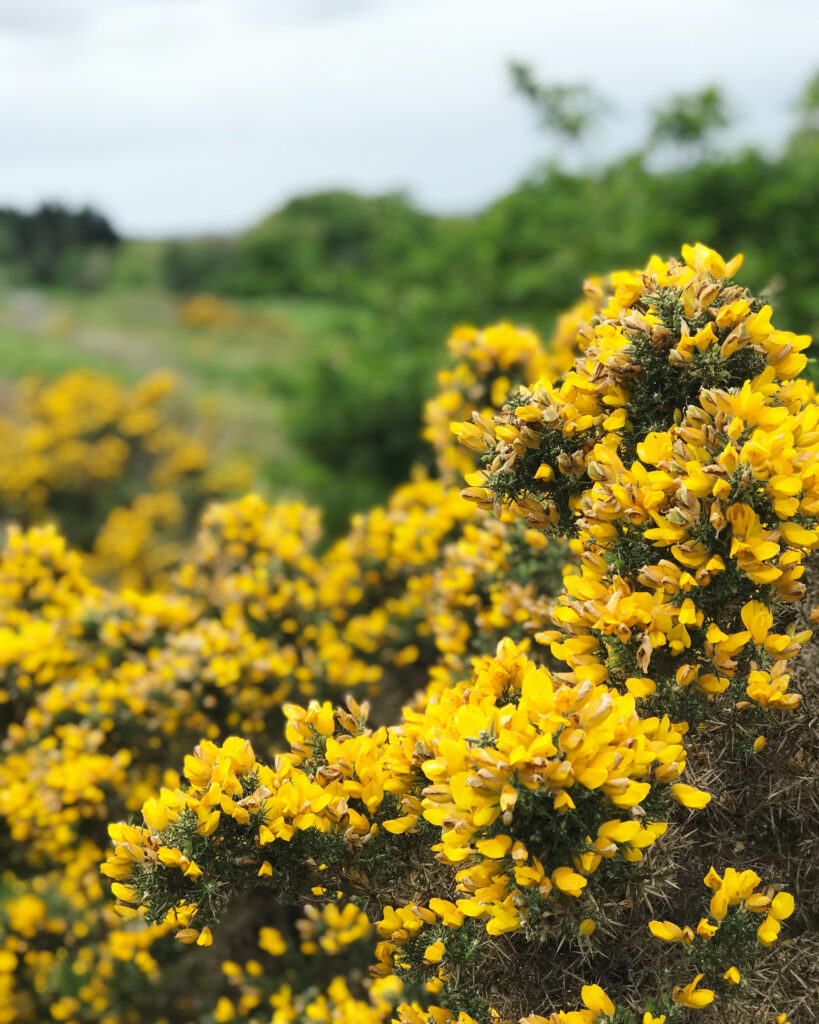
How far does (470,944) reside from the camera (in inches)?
74.0

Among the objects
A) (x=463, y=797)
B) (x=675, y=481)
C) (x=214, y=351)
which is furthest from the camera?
(x=214, y=351)

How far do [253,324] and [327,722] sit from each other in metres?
24.6

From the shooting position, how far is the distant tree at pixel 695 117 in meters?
9.77

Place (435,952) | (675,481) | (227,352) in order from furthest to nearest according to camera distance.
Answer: (227,352) → (435,952) → (675,481)

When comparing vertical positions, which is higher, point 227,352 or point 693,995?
point 227,352

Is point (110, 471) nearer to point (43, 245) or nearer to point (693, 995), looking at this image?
point (693, 995)

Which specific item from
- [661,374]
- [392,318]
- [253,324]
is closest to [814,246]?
[392,318]

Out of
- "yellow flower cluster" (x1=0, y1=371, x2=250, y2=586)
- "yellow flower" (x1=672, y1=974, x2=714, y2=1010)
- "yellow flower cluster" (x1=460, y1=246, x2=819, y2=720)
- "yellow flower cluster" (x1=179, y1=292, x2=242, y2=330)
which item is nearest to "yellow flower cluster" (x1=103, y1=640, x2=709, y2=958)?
"yellow flower cluster" (x1=460, y1=246, x2=819, y2=720)

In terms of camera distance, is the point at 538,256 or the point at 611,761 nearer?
the point at 611,761

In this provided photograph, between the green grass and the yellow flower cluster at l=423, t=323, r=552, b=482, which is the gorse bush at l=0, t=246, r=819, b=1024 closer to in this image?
the yellow flower cluster at l=423, t=323, r=552, b=482

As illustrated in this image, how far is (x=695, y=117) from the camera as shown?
979 cm

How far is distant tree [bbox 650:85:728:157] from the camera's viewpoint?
32.1 feet

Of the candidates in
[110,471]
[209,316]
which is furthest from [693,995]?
[209,316]

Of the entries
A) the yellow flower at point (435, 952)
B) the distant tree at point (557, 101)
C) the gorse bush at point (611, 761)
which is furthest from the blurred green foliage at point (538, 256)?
the yellow flower at point (435, 952)
